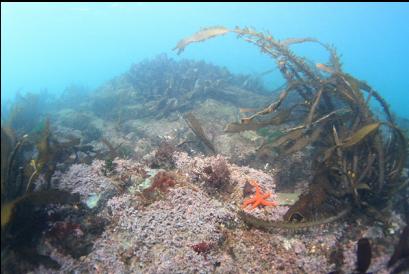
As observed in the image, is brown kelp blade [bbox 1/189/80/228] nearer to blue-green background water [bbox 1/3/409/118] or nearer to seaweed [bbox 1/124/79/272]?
seaweed [bbox 1/124/79/272]

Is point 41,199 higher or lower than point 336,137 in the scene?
lower

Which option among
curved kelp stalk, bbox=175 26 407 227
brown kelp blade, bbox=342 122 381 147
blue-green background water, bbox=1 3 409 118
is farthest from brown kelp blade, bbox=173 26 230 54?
blue-green background water, bbox=1 3 409 118

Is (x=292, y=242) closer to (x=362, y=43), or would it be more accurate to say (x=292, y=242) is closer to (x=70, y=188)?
(x=70, y=188)

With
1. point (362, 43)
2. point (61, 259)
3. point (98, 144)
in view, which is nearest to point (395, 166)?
point (61, 259)

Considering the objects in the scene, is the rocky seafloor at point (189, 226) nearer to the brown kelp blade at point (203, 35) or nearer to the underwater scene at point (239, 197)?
the underwater scene at point (239, 197)

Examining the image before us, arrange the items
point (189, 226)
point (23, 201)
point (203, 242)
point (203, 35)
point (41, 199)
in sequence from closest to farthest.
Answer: point (23, 201)
point (41, 199)
point (203, 242)
point (189, 226)
point (203, 35)

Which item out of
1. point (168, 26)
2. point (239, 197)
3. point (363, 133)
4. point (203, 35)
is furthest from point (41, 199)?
point (168, 26)

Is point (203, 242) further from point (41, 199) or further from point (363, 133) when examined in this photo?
point (363, 133)

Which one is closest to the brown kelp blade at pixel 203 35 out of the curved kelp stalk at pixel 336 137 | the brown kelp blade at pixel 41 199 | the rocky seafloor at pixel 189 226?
the curved kelp stalk at pixel 336 137

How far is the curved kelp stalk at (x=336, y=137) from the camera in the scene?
3564mm

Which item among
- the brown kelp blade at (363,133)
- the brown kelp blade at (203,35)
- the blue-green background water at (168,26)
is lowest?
the blue-green background water at (168,26)

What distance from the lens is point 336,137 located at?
3797mm

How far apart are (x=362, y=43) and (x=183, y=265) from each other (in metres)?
119

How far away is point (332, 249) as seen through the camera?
3316 millimetres
